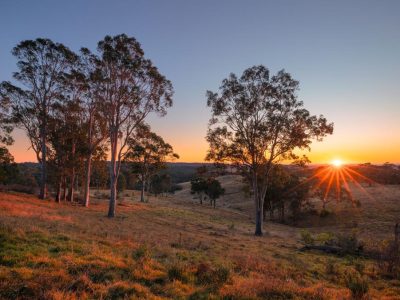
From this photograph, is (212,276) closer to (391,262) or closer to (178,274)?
(178,274)

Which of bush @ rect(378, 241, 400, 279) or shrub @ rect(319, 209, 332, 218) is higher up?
bush @ rect(378, 241, 400, 279)

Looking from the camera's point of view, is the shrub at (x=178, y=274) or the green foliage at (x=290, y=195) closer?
the shrub at (x=178, y=274)

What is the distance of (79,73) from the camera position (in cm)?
3516

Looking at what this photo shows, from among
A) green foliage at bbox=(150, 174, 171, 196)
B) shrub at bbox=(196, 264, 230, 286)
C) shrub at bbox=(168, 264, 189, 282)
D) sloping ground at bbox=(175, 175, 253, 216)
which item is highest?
green foliage at bbox=(150, 174, 171, 196)

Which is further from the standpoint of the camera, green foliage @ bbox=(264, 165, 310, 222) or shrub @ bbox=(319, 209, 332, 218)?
green foliage @ bbox=(264, 165, 310, 222)

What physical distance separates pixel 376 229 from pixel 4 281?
4458cm

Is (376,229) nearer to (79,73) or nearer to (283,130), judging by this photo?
(283,130)

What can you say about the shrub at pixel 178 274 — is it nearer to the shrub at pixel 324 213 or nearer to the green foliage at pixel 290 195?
the green foliage at pixel 290 195

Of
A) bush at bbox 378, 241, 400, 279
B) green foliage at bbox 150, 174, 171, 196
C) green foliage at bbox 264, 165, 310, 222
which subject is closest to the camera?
bush at bbox 378, 241, 400, 279

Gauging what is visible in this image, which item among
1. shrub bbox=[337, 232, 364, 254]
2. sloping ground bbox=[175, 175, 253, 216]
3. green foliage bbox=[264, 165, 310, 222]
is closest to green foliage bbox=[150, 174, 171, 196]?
sloping ground bbox=[175, 175, 253, 216]

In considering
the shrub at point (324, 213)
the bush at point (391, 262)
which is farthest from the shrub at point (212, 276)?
the shrub at point (324, 213)

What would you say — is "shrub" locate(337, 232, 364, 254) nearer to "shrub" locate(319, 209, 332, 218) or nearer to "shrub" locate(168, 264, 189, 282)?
"shrub" locate(168, 264, 189, 282)

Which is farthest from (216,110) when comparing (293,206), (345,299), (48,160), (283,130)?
(293,206)

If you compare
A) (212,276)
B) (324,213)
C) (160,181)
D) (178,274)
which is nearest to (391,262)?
(212,276)
